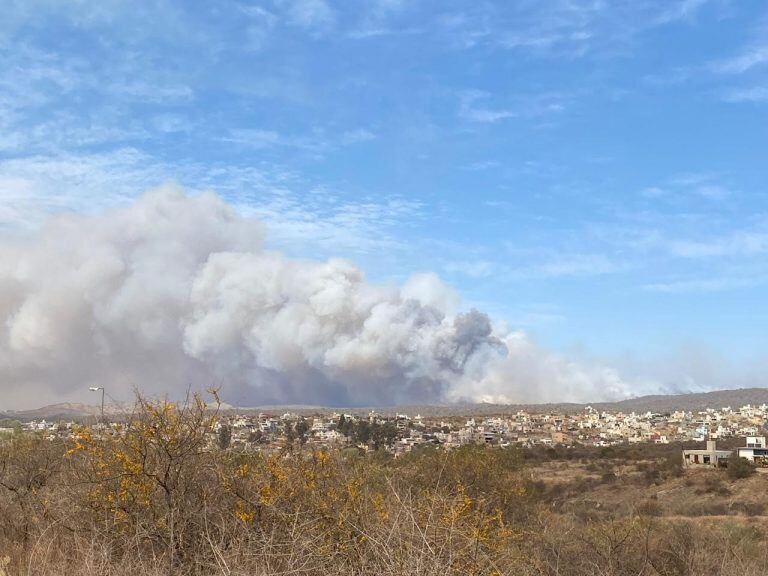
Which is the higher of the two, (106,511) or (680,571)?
(106,511)

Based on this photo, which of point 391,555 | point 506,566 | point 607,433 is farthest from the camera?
point 607,433

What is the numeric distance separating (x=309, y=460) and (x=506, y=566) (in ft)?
12.1

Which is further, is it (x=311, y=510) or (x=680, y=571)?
(x=680, y=571)

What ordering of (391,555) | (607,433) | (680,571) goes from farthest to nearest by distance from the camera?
(607,433) → (680,571) → (391,555)

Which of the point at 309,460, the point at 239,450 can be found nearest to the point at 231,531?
the point at 309,460

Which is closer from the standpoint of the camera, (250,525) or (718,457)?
(250,525)

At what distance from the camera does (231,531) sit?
10.8 m

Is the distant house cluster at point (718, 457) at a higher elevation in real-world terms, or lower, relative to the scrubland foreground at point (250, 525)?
lower

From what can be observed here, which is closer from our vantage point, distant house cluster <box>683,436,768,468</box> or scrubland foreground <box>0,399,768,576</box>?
scrubland foreground <box>0,399,768,576</box>

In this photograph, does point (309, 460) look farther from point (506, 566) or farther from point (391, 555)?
point (391, 555)

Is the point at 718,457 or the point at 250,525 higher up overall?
the point at 250,525

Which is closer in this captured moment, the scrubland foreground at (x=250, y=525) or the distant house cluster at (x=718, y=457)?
the scrubland foreground at (x=250, y=525)

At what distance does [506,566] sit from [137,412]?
19.1 ft

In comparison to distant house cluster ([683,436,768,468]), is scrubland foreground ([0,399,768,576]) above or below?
above
